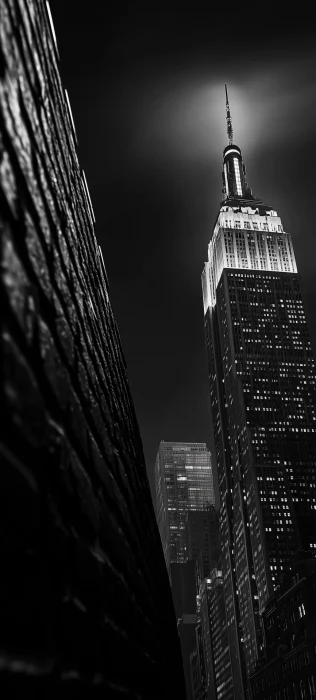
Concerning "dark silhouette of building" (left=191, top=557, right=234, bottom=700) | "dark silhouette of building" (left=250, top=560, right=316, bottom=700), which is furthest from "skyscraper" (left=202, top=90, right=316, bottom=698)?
"dark silhouette of building" (left=250, top=560, right=316, bottom=700)

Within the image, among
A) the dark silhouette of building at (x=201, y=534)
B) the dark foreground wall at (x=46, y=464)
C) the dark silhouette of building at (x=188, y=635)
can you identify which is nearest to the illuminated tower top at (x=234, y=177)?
the dark silhouette of building at (x=201, y=534)

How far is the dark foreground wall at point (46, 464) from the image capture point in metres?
0.89

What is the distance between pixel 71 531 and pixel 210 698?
468 feet

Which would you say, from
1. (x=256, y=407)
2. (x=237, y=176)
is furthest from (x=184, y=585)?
(x=237, y=176)

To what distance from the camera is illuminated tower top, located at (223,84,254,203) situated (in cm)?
16662

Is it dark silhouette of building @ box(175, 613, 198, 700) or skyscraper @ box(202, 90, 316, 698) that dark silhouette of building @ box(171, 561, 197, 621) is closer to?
dark silhouette of building @ box(175, 613, 198, 700)

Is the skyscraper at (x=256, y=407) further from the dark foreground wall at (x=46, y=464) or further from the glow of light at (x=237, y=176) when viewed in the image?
the dark foreground wall at (x=46, y=464)

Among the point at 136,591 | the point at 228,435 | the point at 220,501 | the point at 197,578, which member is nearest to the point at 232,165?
the point at 228,435

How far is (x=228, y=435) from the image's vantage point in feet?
429

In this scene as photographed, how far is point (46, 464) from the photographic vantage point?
1.11 m

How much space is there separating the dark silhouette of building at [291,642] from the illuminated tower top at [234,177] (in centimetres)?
12104

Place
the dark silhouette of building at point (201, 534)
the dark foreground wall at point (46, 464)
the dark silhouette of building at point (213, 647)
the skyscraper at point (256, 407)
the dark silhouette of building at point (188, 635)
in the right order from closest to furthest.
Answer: the dark foreground wall at point (46, 464) → the skyscraper at point (256, 407) → the dark silhouette of building at point (213, 647) → the dark silhouette of building at point (188, 635) → the dark silhouette of building at point (201, 534)

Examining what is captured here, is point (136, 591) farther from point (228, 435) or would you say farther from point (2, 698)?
point (228, 435)

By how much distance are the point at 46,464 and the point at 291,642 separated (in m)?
65.7
